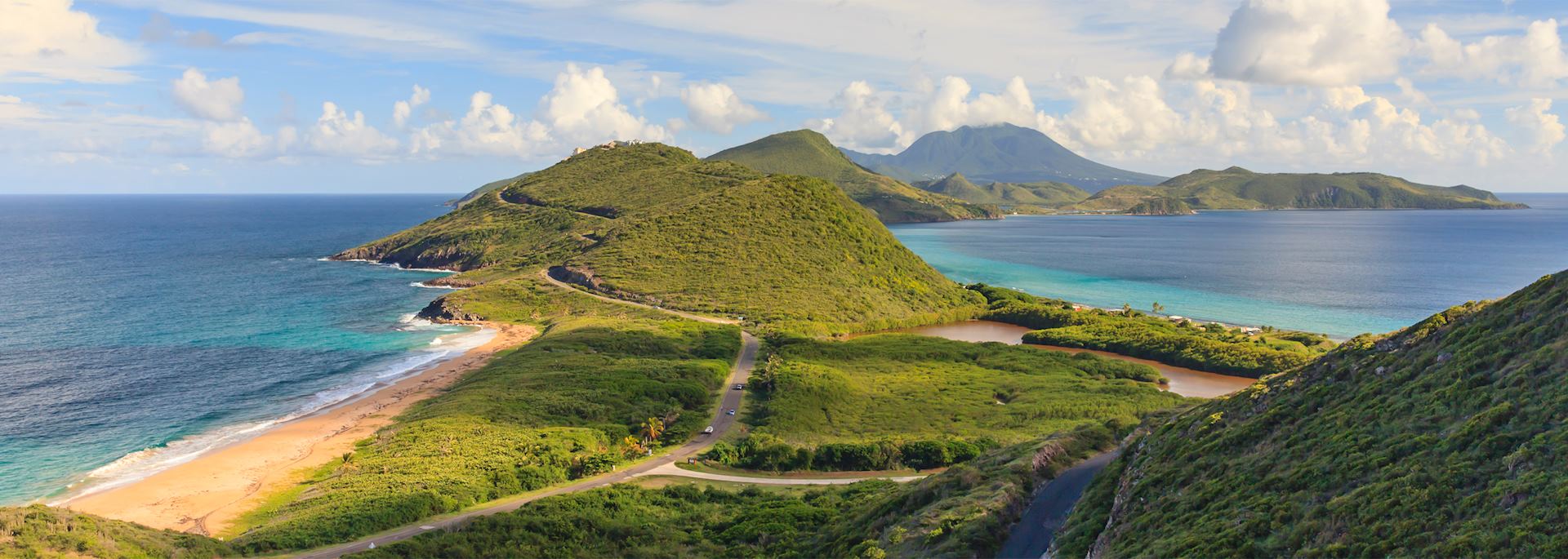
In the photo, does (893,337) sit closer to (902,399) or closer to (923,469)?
(902,399)

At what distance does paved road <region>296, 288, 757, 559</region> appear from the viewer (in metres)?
34.2

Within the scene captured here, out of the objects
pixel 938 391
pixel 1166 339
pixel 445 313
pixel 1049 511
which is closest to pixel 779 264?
pixel 445 313

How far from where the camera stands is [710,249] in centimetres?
12300

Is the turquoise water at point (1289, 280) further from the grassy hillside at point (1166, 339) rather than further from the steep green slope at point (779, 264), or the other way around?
the steep green slope at point (779, 264)

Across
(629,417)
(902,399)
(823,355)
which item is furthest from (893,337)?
(629,417)

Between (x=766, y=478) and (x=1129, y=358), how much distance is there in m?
51.5

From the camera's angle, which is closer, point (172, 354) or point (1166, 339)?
point (172, 354)

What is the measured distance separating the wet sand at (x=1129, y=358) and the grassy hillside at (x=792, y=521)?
33.3 m

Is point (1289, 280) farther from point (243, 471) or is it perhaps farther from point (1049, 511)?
point (243, 471)

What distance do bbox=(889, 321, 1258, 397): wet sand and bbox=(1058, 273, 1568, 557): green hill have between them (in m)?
33.3

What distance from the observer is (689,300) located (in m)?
105

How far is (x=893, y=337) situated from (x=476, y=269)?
87.7 metres

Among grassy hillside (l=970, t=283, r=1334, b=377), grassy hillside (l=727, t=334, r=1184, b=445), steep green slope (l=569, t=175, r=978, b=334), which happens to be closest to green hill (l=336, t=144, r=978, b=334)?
steep green slope (l=569, t=175, r=978, b=334)

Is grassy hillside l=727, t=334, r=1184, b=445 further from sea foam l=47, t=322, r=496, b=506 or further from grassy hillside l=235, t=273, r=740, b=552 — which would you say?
sea foam l=47, t=322, r=496, b=506
